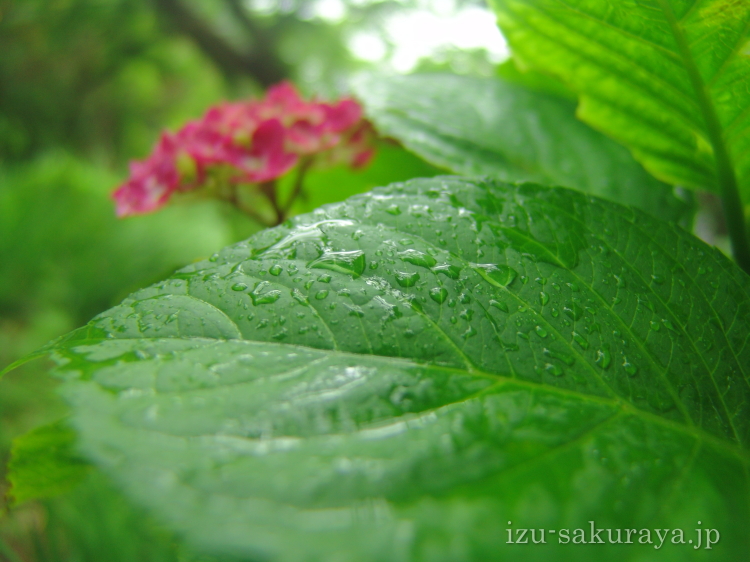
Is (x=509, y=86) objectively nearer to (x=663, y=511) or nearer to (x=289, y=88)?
(x=289, y=88)

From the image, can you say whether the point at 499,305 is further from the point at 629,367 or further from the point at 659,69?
the point at 659,69

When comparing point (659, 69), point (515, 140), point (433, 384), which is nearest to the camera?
point (433, 384)

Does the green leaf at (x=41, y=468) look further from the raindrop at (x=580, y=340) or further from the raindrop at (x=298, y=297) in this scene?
the raindrop at (x=580, y=340)

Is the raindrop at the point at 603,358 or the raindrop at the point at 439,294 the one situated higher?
the raindrop at the point at 439,294

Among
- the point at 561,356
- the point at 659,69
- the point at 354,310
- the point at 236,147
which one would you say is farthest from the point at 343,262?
the point at 236,147

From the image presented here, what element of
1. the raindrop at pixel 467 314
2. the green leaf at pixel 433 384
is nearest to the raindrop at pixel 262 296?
the green leaf at pixel 433 384

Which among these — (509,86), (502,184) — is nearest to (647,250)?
A: (502,184)
